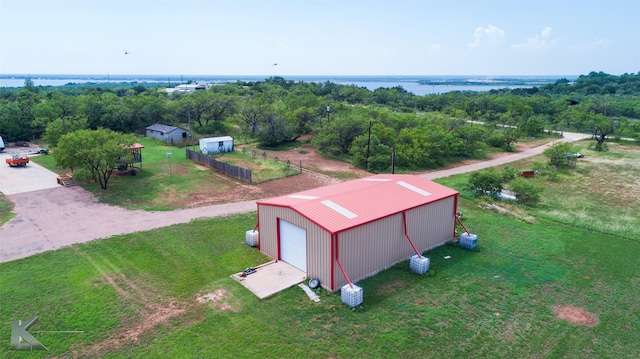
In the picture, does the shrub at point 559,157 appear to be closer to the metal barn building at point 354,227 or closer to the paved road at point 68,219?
the metal barn building at point 354,227

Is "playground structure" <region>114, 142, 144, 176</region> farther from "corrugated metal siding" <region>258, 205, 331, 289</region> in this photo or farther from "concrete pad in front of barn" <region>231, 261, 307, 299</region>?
"concrete pad in front of barn" <region>231, 261, 307, 299</region>

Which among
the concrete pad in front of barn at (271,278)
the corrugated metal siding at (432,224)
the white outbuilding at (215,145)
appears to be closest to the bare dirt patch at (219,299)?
the concrete pad in front of barn at (271,278)

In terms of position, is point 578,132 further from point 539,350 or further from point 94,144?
point 94,144

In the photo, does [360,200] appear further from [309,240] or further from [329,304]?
[329,304]

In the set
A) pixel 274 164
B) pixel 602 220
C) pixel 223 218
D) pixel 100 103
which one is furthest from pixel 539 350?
pixel 100 103

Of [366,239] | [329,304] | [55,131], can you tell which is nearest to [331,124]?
[55,131]

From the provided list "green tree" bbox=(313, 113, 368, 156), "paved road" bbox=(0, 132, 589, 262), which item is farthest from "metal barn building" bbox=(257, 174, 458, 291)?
"green tree" bbox=(313, 113, 368, 156)

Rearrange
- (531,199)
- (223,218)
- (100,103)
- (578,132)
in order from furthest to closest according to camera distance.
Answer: (578,132) < (100,103) < (531,199) < (223,218)
